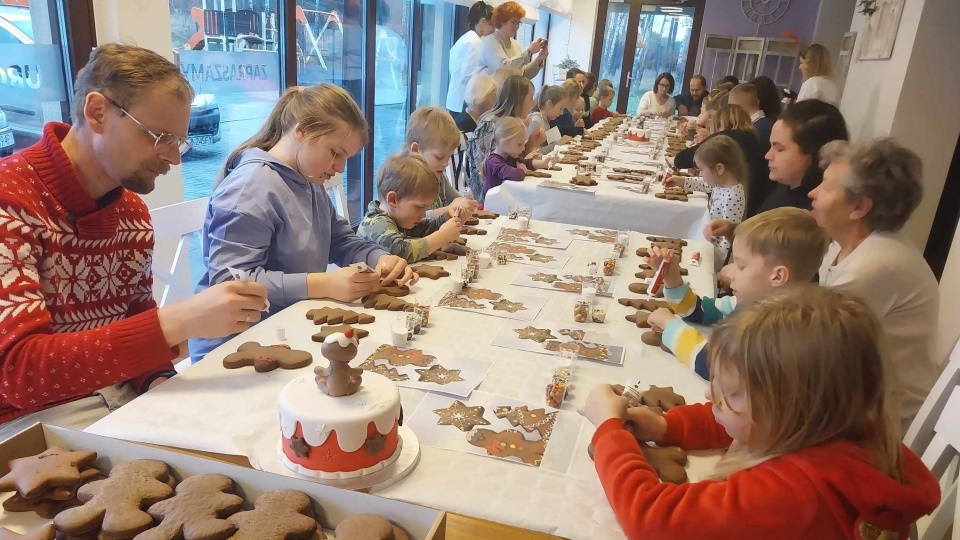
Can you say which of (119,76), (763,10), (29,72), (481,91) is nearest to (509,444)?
(119,76)

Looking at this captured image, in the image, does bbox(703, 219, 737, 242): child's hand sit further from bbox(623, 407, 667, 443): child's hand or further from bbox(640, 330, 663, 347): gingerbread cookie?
bbox(623, 407, 667, 443): child's hand

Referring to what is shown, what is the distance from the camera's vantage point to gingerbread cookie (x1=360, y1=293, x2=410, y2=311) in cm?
163

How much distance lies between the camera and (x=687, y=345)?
1425 mm

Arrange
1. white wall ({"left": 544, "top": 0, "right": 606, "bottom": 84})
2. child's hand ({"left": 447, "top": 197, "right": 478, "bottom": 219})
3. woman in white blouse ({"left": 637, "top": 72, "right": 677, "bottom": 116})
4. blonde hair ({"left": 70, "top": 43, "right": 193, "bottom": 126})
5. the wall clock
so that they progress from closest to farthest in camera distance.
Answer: blonde hair ({"left": 70, "top": 43, "right": 193, "bottom": 126}) < child's hand ({"left": 447, "top": 197, "right": 478, "bottom": 219}) < woman in white blouse ({"left": 637, "top": 72, "right": 677, "bottom": 116}) < the wall clock < white wall ({"left": 544, "top": 0, "right": 606, "bottom": 84})

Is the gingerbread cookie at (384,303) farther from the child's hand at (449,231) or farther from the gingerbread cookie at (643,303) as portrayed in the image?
the gingerbread cookie at (643,303)

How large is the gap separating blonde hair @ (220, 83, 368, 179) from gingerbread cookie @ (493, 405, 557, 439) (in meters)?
1.00

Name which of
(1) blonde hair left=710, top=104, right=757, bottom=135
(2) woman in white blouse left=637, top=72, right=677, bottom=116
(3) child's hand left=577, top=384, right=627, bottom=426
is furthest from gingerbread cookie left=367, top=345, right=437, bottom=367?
(2) woman in white blouse left=637, top=72, right=677, bottom=116

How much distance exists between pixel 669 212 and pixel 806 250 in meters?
1.70

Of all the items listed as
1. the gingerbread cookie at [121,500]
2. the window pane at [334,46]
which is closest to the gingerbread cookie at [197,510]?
the gingerbread cookie at [121,500]

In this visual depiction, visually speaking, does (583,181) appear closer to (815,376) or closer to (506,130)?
(506,130)

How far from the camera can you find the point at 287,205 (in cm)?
175

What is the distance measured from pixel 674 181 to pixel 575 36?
8.29m

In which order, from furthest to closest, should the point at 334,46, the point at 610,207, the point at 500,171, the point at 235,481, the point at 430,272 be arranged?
the point at 334,46 → the point at 500,171 → the point at 610,207 → the point at 430,272 → the point at 235,481

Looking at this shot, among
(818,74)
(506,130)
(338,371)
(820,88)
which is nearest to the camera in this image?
(338,371)
